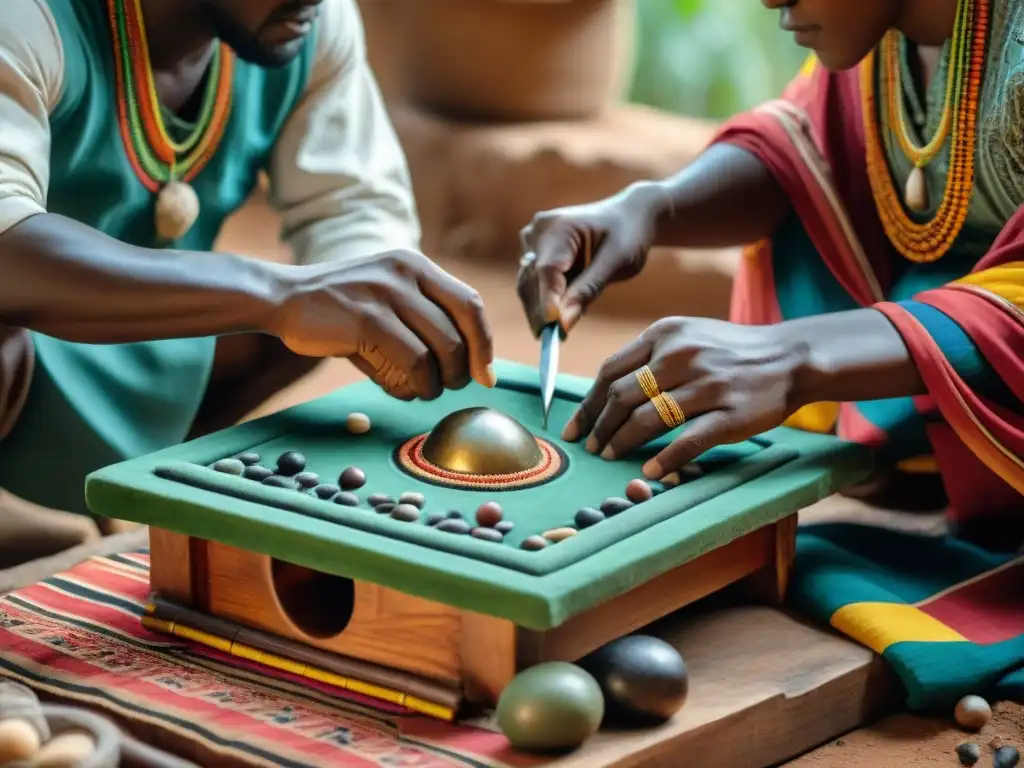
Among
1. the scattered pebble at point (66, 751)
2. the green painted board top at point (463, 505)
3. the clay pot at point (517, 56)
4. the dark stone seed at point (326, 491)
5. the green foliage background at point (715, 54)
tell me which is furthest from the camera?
the green foliage background at point (715, 54)

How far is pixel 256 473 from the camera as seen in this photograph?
86.9 inches

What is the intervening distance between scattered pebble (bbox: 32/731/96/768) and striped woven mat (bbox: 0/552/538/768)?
0.19 meters

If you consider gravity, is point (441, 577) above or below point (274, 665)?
above

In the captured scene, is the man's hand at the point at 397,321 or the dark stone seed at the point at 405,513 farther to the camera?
the man's hand at the point at 397,321

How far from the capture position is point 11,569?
2.67 metres

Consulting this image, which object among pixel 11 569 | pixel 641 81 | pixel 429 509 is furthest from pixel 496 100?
pixel 429 509

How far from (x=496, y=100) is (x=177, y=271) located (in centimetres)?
309

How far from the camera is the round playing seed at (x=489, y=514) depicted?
208 cm

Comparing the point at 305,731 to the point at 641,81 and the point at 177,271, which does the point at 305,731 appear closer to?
the point at 177,271

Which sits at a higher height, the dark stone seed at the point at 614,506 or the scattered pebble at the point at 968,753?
the dark stone seed at the point at 614,506

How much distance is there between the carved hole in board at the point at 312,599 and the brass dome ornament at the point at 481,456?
0.22m

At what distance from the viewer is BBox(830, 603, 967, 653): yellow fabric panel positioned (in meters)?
2.29

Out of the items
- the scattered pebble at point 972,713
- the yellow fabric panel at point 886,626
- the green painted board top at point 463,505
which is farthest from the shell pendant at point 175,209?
the scattered pebble at point 972,713

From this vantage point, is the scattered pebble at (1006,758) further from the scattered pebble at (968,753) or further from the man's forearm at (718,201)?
the man's forearm at (718,201)
